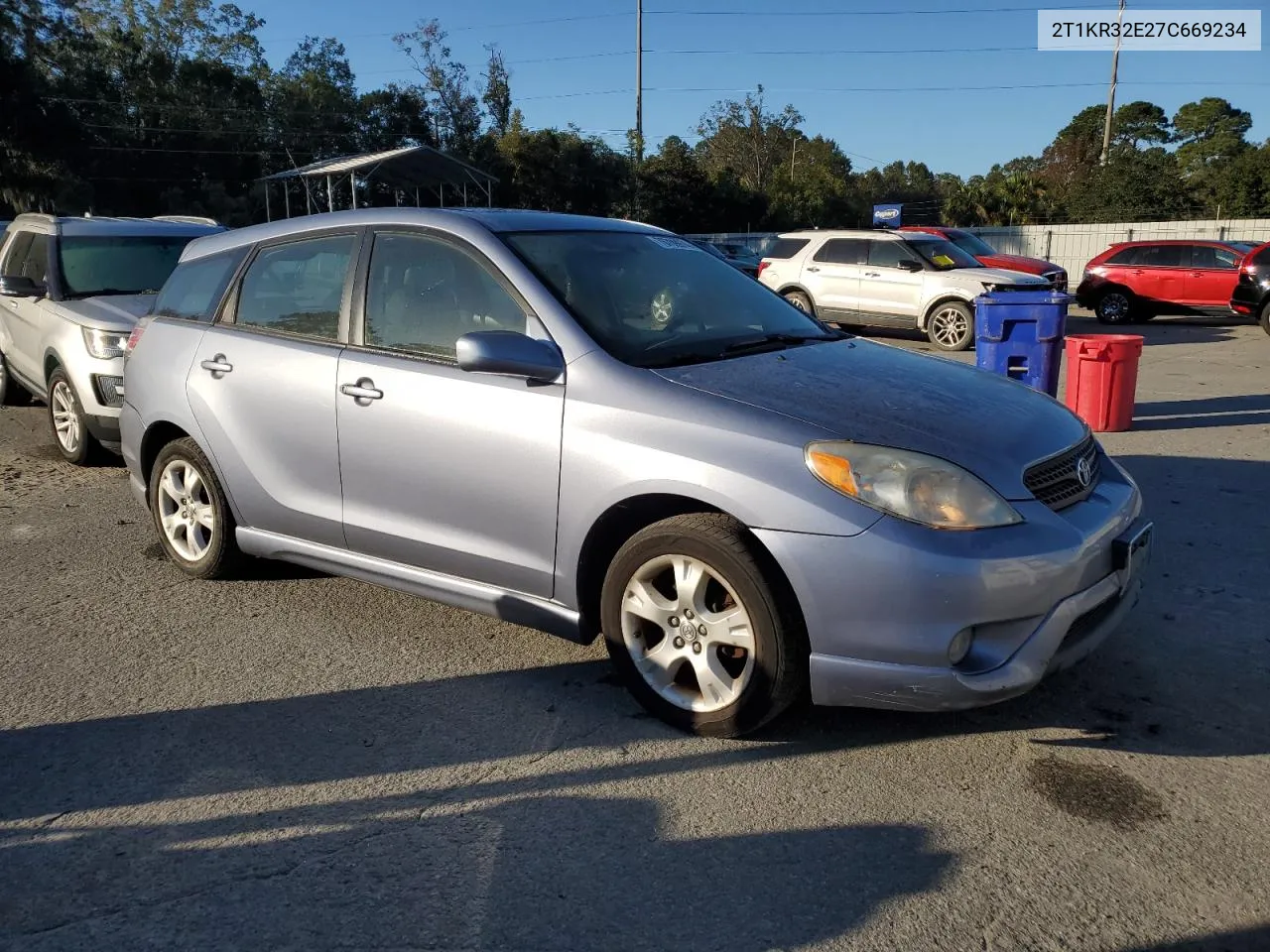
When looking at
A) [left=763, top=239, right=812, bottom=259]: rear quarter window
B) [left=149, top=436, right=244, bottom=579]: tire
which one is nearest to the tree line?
[left=763, top=239, right=812, bottom=259]: rear quarter window

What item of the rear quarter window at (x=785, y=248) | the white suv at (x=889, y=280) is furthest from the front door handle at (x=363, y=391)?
the rear quarter window at (x=785, y=248)

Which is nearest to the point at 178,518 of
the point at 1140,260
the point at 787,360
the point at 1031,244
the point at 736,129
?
the point at 787,360

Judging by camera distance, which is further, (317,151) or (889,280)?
(317,151)

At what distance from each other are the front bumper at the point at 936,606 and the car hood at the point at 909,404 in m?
0.25

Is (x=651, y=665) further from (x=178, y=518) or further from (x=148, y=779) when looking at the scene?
(x=178, y=518)

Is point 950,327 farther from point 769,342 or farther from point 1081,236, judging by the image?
point 1081,236

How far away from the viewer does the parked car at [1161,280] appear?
1803cm

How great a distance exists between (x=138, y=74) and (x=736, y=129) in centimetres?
3705

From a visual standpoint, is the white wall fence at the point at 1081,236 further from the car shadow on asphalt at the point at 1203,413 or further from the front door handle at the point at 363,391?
the front door handle at the point at 363,391

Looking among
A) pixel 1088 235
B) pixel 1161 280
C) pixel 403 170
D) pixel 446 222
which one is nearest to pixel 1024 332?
pixel 446 222

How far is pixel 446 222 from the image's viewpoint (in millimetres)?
4102

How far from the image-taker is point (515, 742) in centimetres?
345

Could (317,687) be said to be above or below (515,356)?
below

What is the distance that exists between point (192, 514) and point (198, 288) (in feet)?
3.64
